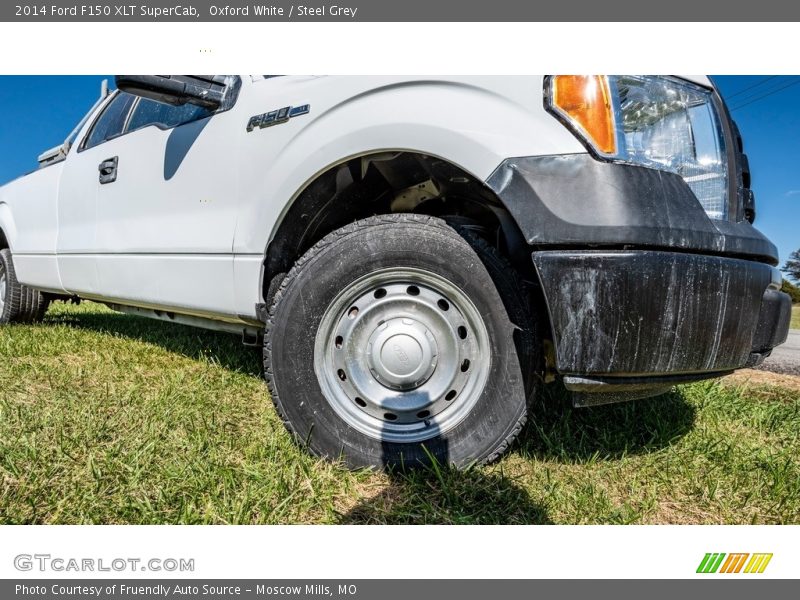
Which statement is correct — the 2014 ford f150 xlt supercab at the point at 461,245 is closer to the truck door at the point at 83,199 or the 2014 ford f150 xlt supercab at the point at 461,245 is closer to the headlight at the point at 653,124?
the headlight at the point at 653,124

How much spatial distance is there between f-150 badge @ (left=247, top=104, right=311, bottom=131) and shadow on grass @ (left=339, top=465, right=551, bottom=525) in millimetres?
1351

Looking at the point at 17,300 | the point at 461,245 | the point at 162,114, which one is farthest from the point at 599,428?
the point at 17,300

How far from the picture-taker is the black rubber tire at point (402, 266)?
1.59 m

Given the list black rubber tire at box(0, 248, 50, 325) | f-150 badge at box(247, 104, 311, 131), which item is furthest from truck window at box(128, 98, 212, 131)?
black rubber tire at box(0, 248, 50, 325)

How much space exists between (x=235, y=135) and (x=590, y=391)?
170cm

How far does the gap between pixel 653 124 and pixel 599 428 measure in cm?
127

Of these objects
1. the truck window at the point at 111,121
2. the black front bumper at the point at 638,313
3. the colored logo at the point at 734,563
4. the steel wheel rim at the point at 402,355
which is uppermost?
the truck window at the point at 111,121

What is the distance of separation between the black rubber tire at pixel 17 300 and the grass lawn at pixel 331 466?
2.23 metres

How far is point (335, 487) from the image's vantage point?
1550 mm

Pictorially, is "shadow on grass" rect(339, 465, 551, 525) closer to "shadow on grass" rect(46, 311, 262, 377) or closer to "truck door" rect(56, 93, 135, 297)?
"shadow on grass" rect(46, 311, 262, 377)

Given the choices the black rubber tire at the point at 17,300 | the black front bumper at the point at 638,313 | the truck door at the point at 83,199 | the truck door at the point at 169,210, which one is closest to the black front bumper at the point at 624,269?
the black front bumper at the point at 638,313

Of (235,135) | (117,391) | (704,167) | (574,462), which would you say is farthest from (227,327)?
(704,167)

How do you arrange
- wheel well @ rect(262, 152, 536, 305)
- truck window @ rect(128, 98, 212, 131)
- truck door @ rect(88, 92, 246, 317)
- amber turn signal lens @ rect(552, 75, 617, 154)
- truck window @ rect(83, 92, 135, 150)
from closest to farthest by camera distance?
1. amber turn signal lens @ rect(552, 75, 617, 154)
2. wheel well @ rect(262, 152, 536, 305)
3. truck door @ rect(88, 92, 246, 317)
4. truck window @ rect(128, 98, 212, 131)
5. truck window @ rect(83, 92, 135, 150)

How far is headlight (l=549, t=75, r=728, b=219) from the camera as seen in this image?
142 centimetres
